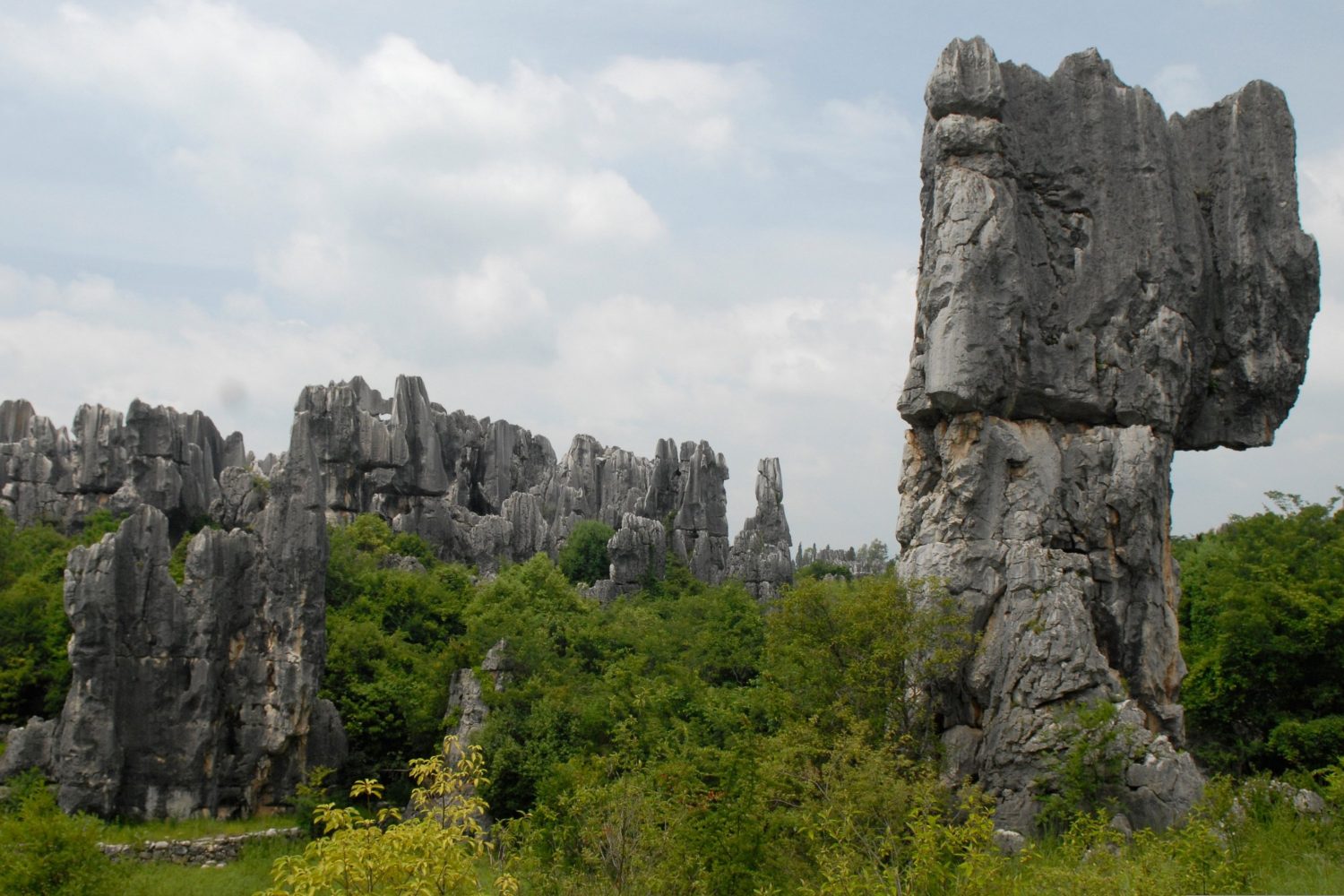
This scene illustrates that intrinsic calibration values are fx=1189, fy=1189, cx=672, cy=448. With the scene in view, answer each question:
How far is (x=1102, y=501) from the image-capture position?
58.4 feet

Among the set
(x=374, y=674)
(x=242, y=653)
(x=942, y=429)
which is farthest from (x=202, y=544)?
(x=942, y=429)

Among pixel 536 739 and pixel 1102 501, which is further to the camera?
pixel 536 739

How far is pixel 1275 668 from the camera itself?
23.6 metres

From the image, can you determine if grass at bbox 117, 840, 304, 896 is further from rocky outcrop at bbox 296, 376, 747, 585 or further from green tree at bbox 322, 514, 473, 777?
rocky outcrop at bbox 296, 376, 747, 585

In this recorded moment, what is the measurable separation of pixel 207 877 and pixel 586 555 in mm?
36830

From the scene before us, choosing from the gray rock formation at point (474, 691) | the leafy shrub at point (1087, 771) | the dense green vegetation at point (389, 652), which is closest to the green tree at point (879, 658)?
the leafy shrub at point (1087, 771)

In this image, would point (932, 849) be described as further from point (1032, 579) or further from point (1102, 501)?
point (1102, 501)

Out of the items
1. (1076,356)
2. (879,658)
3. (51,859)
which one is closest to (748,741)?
(879,658)

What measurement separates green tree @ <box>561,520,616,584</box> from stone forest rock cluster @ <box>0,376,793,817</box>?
186cm

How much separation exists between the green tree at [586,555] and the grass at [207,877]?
32.9m

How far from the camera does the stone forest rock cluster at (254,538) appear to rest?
25.7 m

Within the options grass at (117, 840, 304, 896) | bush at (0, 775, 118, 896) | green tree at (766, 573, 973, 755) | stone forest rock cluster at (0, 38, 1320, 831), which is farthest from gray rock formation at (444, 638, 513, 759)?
green tree at (766, 573, 973, 755)

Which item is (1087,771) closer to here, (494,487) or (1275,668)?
(1275,668)

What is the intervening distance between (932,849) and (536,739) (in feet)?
58.4
